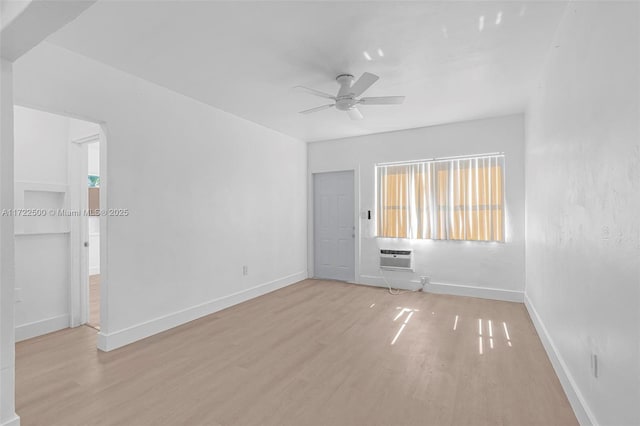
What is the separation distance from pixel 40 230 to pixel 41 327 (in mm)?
1047

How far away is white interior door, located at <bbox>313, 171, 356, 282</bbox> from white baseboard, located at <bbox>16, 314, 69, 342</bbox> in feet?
12.8

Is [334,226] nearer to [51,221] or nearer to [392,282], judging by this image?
[392,282]

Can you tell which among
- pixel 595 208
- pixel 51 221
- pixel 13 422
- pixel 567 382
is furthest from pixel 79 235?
pixel 567 382

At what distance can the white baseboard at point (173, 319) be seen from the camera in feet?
9.50

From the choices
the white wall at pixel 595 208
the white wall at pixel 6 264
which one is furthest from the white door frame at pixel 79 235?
the white wall at pixel 595 208

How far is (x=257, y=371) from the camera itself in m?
2.48

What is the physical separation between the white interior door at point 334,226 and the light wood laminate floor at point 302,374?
6.85ft

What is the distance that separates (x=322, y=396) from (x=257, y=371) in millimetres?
630

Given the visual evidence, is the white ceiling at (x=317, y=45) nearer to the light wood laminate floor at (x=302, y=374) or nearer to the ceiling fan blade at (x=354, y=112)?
the ceiling fan blade at (x=354, y=112)

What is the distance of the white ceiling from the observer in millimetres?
2141

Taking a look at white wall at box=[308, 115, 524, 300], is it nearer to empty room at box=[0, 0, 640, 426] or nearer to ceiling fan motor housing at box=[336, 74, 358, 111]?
empty room at box=[0, 0, 640, 426]

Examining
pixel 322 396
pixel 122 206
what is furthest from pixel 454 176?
pixel 122 206

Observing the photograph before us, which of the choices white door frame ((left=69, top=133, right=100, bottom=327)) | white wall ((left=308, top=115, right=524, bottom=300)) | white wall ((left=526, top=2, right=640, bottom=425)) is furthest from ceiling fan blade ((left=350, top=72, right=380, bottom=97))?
white door frame ((left=69, top=133, right=100, bottom=327))

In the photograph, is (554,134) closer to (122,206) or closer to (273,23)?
(273,23)
